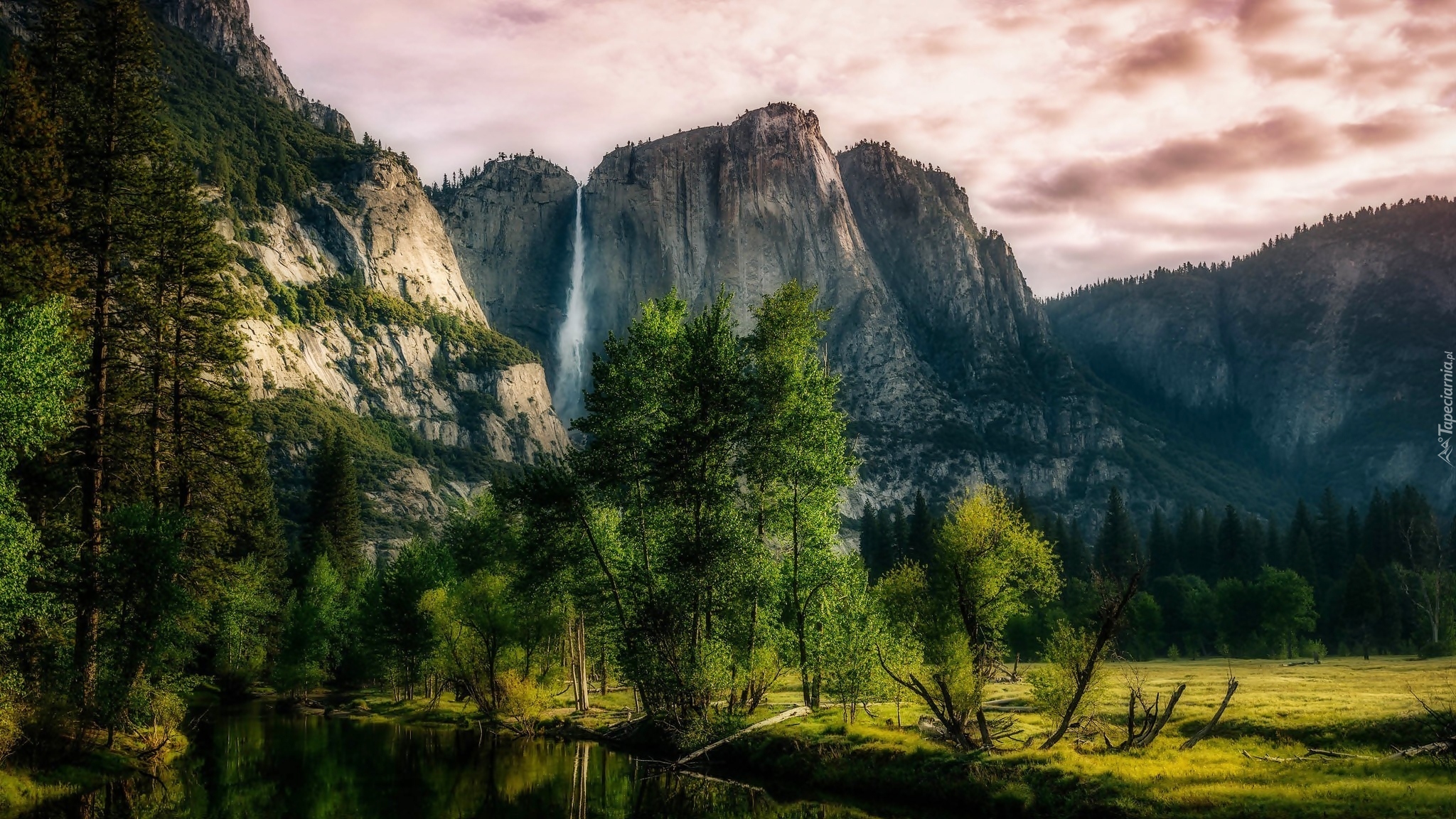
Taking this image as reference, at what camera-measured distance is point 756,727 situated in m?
40.6

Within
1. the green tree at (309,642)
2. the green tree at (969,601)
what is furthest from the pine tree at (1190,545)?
the green tree at (309,642)

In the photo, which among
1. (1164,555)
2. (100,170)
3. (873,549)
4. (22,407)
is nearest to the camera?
(22,407)

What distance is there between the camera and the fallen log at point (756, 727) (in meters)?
37.3

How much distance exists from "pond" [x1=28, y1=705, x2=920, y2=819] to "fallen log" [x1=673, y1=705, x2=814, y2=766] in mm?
978

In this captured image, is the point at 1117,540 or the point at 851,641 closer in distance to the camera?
the point at 851,641

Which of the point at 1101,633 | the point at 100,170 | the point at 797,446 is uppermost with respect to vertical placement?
the point at 100,170

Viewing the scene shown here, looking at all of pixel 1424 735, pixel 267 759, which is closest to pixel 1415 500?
pixel 1424 735

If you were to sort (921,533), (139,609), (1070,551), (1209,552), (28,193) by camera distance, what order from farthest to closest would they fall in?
1. (1070,551)
2. (1209,552)
3. (921,533)
4. (139,609)
5. (28,193)

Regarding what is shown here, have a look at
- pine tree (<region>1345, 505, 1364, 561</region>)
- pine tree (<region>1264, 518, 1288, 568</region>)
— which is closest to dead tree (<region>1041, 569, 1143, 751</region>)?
pine tree (<region>1264, 518, 1288, 568</region>)

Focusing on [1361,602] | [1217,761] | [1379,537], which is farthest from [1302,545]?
[1217,761]

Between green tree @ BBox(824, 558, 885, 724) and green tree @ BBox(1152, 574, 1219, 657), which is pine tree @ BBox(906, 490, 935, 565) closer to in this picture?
green tree @ BBox(1152, 574, 1219, 657)

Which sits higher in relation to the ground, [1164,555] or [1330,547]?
[1330,547]

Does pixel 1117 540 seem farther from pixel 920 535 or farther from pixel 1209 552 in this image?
pixel 920 535

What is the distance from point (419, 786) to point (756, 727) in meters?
14.8
